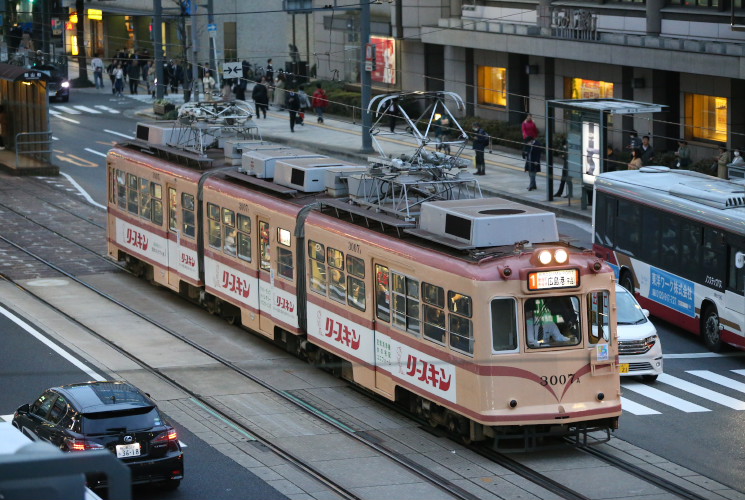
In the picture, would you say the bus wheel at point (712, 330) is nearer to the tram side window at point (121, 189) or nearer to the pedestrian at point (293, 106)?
the tram side window at point (121, 189)

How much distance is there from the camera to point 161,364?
75.5 feet

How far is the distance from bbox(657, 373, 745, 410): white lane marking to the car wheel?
4.91 meters

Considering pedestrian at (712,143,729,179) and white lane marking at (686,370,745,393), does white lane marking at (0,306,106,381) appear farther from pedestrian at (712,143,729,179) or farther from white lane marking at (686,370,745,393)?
pedestrian at (712,143,729,179)

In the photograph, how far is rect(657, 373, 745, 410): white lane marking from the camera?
20.7 meters

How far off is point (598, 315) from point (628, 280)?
10.4 metres

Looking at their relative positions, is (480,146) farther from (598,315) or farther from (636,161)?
(598,315)

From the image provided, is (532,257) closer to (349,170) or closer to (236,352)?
(349,170)

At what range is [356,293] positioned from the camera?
66.7 ft

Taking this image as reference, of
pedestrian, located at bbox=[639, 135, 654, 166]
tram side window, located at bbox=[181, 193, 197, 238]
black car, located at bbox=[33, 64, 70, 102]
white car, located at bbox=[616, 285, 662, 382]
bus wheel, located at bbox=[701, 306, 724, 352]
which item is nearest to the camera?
white car, located at bbox=[616, 285, 662, 382]

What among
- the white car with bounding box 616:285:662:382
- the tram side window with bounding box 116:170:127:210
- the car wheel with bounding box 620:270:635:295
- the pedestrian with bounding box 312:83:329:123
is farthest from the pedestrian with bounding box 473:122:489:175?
the white car with bounding box 616:285:662:382

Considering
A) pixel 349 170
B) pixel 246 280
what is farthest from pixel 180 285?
pixel 349 170

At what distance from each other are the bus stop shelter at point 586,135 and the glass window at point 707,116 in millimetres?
5122

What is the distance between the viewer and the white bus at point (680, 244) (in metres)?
23.7

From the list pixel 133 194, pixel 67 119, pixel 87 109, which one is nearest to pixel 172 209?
pixel 133 194
